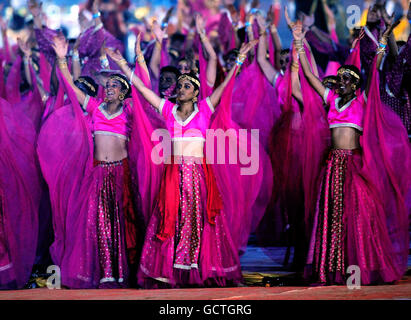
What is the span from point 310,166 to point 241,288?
3.77ft

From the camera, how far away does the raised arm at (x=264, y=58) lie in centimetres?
584

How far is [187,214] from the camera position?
471 cm

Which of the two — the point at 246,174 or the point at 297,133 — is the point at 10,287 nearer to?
the point at 246,174

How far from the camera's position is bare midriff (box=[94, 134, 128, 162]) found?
5.00 metres

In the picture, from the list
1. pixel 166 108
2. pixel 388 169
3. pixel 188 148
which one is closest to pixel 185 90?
pixel 166 108

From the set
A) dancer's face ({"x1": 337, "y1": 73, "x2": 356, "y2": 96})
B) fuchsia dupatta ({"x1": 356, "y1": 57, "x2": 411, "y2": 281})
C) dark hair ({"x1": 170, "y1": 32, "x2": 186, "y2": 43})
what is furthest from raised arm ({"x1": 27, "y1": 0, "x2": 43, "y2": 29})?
fuchsia dupatta ({"x1": 356, "y1": 57, "x2": 411, "y2": 281})

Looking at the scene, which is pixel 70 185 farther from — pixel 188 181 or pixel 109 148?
pixel 188 181

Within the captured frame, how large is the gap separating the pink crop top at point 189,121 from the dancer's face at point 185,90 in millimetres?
93

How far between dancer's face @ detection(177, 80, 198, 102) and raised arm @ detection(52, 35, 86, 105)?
840mm

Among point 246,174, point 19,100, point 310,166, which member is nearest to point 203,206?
point 246,174

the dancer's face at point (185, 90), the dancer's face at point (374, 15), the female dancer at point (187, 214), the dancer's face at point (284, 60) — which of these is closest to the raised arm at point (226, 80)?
the female dancer at point (187, 214)

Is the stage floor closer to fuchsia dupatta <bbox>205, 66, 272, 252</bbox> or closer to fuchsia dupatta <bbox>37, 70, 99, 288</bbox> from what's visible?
fuchsia dupatta <bbox>37, 70, 99, 288</bbox>

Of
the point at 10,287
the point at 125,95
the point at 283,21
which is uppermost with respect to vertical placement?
the point at 283,21

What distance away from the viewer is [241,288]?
454cm
